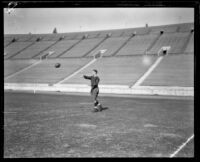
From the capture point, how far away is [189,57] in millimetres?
39719

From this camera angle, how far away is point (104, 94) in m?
27.3

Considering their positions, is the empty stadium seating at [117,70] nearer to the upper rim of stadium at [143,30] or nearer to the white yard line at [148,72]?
the white yard line at [148,72]

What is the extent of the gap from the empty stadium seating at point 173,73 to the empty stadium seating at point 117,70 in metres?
2.11

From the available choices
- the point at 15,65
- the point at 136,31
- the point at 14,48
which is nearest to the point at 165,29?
the point at 136,31

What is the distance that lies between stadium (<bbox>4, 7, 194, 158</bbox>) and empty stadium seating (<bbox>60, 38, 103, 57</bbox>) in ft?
0.74

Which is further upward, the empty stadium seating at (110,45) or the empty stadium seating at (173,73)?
the empty stadium seating at (110,45)

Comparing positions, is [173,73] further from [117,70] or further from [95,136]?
[95,136]

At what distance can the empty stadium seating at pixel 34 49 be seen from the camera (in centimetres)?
5474

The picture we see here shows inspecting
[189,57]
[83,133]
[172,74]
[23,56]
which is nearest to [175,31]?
[189,57]

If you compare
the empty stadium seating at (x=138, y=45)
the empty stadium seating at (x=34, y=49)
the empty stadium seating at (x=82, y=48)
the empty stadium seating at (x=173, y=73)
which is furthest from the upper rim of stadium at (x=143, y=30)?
the empty stadium seating at (x=173, y=73)

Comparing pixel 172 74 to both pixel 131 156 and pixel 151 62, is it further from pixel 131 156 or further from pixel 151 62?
pixel 131 156

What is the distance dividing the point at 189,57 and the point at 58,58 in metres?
23.8

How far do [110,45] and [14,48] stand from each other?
2341 cm

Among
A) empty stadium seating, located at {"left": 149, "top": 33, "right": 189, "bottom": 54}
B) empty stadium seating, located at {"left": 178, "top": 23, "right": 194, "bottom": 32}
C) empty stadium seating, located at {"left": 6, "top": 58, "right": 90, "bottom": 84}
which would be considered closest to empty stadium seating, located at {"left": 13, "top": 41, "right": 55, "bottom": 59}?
empty stadium seating, located at {"left": 6, "top": 58, "right": 90, "bottom": 84}
